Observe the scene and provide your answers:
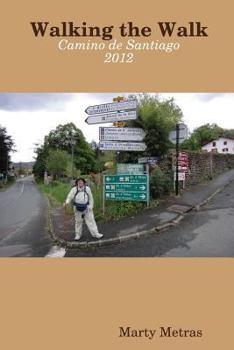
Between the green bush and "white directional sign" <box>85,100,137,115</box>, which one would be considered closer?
"white directional sign" <box>85,100,137,115</box>

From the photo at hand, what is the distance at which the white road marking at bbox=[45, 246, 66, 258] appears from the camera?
6.50 m

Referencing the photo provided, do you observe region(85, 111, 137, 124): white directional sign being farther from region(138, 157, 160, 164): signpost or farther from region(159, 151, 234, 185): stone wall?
region(159, 151, 234, 185): stone wall

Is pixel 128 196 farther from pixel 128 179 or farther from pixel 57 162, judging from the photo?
pixel 57 162

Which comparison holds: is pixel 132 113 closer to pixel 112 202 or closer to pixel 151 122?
pixel 151 122

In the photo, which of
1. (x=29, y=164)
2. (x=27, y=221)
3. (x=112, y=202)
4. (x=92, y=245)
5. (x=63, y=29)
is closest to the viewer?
(x=63, y=29)

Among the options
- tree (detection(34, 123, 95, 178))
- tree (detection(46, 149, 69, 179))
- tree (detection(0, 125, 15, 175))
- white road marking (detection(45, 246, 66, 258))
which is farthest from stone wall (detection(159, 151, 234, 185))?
tree (detection(0, 125, 15, 175))

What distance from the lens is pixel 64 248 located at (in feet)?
23.1

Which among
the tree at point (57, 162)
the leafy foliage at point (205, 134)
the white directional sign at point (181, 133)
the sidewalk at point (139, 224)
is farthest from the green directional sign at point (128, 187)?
the leafy foliage at point (205, 134)

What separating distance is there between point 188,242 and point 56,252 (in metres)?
3.13

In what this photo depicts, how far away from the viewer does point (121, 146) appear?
376 inches

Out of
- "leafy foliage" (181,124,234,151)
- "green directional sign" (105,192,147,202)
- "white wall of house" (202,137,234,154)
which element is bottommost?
"green directional sign" (105,192,147,202)

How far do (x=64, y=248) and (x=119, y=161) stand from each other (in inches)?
188

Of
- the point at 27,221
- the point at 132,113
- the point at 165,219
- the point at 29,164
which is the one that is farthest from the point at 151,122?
the point at 29,164

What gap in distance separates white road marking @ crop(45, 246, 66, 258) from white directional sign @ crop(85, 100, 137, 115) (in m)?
4.53
